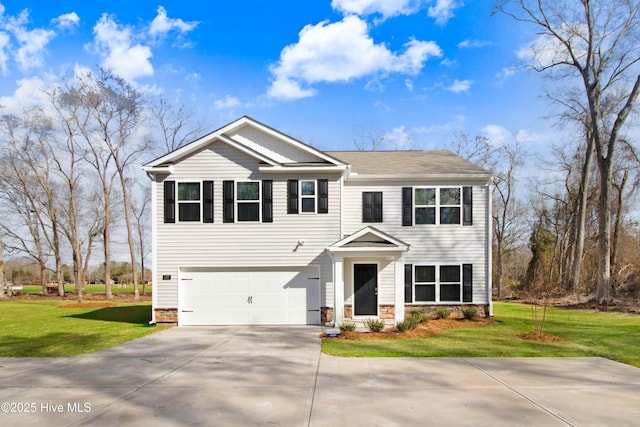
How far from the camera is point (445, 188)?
646 inches

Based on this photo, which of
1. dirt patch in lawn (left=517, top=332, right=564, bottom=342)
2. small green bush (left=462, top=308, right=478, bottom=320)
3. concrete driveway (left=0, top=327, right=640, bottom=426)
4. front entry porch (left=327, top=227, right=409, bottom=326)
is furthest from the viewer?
small green bush (left=462, top=308, right=478, bottom=320)

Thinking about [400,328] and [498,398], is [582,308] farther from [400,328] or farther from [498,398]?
[498,398]

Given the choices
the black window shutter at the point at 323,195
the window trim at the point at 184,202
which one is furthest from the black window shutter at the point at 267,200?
the window trim at the point at 184,202

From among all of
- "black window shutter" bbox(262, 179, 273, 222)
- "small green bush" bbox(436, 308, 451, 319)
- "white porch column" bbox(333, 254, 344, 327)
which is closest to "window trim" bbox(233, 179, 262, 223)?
"black window shutter" bbox(262, 179, 273, 222)

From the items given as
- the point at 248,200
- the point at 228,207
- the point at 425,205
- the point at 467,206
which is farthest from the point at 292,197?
the point at 467,206

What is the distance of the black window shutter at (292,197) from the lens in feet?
50.4

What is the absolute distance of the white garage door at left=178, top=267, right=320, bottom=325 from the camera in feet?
50.0

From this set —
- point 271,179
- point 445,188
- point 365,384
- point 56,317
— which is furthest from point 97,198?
point 365,384

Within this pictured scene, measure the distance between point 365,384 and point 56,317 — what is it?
641 inches

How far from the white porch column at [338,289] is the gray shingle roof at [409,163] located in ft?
12.8

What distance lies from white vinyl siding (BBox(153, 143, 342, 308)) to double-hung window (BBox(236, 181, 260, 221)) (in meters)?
0.19

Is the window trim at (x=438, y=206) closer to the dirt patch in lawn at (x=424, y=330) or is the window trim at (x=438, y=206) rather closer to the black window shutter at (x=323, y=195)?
the black window shutter at (x=323, y=195)

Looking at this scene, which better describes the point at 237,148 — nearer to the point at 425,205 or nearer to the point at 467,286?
the point at 425,205

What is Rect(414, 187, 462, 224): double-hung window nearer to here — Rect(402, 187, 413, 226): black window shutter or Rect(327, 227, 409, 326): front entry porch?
Rect(402, 187, 413, 226): black window shutter
